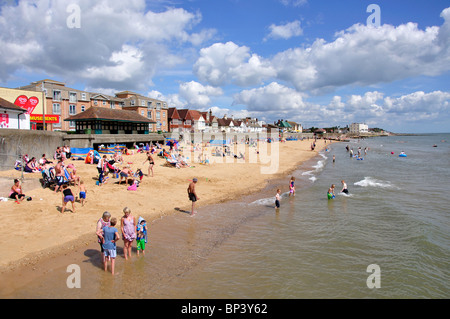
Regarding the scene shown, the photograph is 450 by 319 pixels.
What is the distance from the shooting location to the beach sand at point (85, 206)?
767cm

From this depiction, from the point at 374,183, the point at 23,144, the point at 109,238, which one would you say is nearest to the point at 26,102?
the point at 23,144

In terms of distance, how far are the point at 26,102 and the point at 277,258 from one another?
3575 cm

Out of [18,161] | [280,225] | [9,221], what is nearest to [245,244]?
[280,225]

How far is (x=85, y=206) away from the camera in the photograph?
11.0 m

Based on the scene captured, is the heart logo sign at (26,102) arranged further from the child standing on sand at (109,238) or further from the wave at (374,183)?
the wave at (374,183)

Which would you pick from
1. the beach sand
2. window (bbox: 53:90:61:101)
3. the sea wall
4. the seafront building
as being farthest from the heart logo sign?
the beach sand

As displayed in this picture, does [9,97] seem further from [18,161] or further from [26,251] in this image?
[26,251]

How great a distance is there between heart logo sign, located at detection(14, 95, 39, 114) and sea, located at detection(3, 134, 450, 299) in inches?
1178

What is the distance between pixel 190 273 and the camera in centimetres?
709

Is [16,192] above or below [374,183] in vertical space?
above

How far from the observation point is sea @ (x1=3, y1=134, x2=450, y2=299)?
253 inches

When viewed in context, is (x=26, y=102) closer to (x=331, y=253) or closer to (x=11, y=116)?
(x=11, y=116)

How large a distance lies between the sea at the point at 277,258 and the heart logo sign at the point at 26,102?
29.9 m
